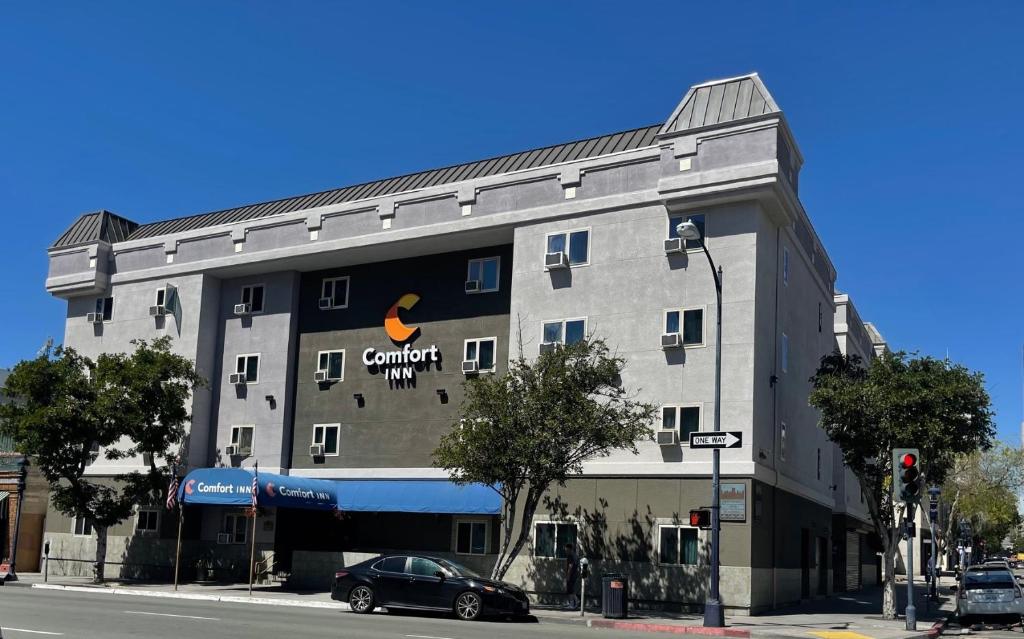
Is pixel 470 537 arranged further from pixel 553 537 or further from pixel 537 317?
pixel 537 317

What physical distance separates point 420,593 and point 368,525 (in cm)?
1181

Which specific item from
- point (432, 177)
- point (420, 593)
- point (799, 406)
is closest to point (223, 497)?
point (420, 593)

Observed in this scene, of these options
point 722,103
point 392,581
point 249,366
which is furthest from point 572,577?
point 249,366

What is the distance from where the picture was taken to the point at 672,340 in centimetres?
3009

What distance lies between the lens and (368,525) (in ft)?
118

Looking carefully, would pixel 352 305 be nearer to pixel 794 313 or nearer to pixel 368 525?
pixel 368 525

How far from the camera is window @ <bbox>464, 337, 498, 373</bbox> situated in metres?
34.4

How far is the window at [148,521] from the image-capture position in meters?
39.6

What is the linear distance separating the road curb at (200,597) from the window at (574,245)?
13066mm

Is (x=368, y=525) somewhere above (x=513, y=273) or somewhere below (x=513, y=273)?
below

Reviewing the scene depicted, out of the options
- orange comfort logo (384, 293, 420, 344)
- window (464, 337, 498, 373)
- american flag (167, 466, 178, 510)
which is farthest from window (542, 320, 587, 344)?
american flag (167, 466, 178, 510)

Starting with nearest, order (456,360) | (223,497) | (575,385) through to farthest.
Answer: (575,385) < (223,497) < (456,360)

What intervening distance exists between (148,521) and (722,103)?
2730 centimetres

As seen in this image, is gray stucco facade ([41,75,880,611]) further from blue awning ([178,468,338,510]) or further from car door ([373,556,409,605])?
car door ([373,556,409,605])
